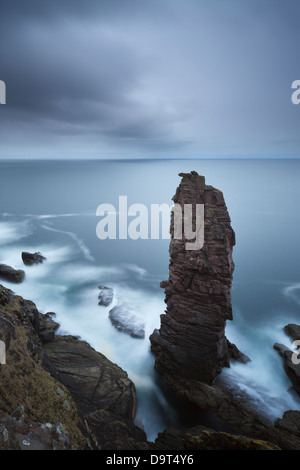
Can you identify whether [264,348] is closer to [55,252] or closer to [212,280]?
[212,280]

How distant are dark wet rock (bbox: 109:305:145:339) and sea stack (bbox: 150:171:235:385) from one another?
6.73 metres

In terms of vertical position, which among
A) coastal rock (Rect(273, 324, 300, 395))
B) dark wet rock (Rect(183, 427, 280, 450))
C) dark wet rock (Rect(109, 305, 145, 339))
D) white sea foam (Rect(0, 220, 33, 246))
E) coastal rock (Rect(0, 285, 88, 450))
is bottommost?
coastal rock (Rect(273, 324, 300, 395))

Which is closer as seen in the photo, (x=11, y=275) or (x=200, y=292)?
(x=200, y=292)

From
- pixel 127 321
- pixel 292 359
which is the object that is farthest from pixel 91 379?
pixel 292 359

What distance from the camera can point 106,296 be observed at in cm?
3228

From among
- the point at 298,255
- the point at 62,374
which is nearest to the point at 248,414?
the point at 62,374

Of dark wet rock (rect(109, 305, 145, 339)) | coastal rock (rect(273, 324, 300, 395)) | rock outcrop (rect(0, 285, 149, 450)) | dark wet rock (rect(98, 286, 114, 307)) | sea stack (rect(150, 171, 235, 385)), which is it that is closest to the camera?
rock outcrop (rect(0, 285, 149, 450))

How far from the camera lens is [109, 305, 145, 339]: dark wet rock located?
2592 cm

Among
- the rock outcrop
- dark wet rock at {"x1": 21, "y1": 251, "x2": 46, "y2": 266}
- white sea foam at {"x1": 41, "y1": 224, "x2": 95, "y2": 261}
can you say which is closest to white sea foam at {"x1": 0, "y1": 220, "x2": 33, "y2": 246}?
white sea foam at {"x1": 41, "y1": 224, "x2": 95, "y2": 261}

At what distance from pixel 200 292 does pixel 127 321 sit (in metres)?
12.5

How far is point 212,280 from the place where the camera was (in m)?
17.7

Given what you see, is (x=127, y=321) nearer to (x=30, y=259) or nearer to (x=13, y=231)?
(x=30, y=259)

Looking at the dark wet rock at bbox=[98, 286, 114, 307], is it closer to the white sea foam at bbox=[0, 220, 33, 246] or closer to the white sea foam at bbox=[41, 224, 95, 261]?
the white sea foam at bbox=[41, 224, 95, 261]
